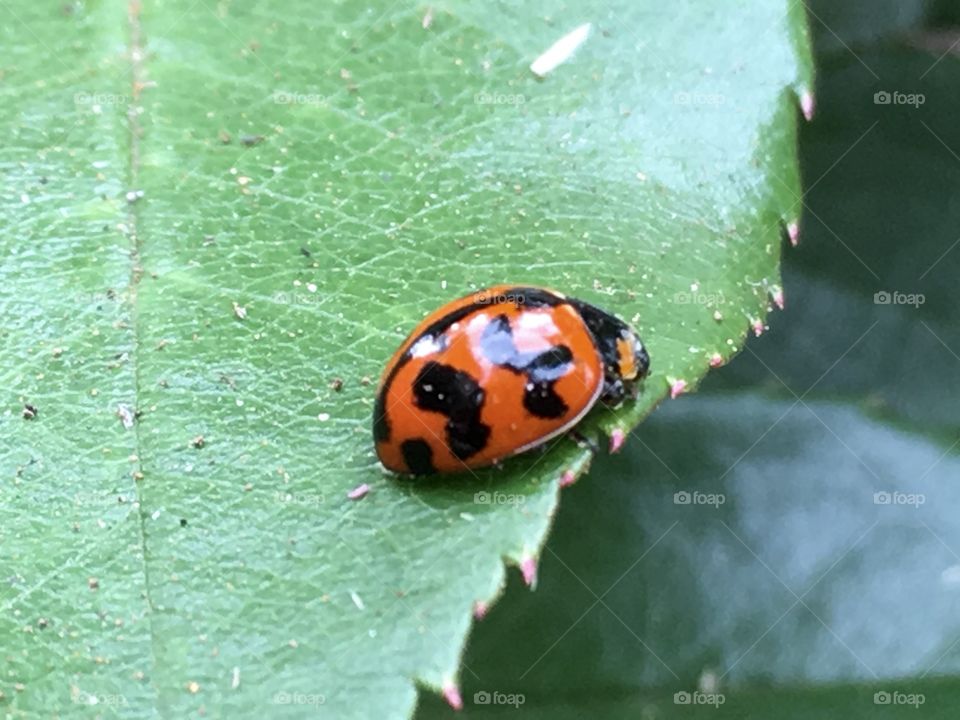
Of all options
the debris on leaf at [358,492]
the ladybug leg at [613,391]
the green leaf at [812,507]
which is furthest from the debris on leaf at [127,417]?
the green leaf at [812,507]

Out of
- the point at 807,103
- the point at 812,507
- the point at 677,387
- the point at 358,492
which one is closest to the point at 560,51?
the point at 807,103

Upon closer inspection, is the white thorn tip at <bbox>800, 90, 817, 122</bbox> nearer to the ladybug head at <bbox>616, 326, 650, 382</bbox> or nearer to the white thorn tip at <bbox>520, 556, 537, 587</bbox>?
the ladybug head at <bbox>616, 326, 650, 382</bbox>

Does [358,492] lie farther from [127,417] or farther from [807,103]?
[807,103]

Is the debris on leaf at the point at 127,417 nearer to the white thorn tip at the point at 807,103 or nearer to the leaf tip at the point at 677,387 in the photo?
the leaf tip at the point at 677,387

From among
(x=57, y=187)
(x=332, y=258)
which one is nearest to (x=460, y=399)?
(x=332, y=258)

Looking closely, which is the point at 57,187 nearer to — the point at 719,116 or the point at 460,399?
the point at 460,399
